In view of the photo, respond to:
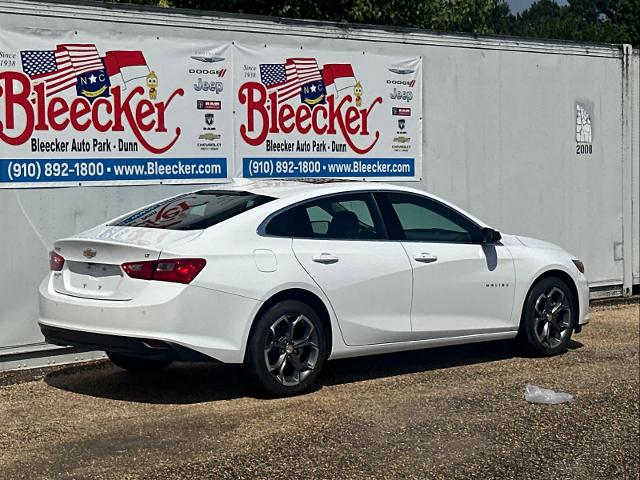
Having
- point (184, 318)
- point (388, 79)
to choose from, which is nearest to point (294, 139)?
point (388, 79)

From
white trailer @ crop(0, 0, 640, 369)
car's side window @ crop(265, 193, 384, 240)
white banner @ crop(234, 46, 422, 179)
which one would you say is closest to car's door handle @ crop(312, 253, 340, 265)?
car's side window @ crop(265, 193, 384, 240)

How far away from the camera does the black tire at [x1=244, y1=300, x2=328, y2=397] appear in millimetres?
8055

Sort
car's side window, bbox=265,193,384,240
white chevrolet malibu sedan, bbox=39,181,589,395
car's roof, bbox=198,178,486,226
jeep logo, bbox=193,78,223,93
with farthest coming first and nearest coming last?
jeep logo, bbox=193,78,223,93 < car's roof, bbox=198,178,486,226 < car's side window, bbox=265,193,384,240 < white chevrolet malibu sedan, bbox=39,181,589,395

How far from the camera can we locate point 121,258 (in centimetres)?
792

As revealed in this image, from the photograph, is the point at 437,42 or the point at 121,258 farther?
the point at 437,42

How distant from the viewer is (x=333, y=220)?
8.88m

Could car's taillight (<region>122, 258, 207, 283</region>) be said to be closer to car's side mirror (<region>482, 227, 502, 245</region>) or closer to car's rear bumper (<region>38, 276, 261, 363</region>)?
car's rear bumper (<region>38, 276, 261, 363</region>)

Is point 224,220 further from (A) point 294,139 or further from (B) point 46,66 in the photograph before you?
(A) point 294,139

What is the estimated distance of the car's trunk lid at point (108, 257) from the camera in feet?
25.8

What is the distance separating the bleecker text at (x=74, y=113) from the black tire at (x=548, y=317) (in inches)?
138

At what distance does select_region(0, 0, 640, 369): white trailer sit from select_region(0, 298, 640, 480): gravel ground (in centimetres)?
122

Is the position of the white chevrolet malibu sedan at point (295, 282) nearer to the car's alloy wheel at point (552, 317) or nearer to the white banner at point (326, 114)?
the car's alloy wheel at point (552, 317)

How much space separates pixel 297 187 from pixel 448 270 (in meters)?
1.38

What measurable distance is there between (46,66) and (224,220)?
2537mm
